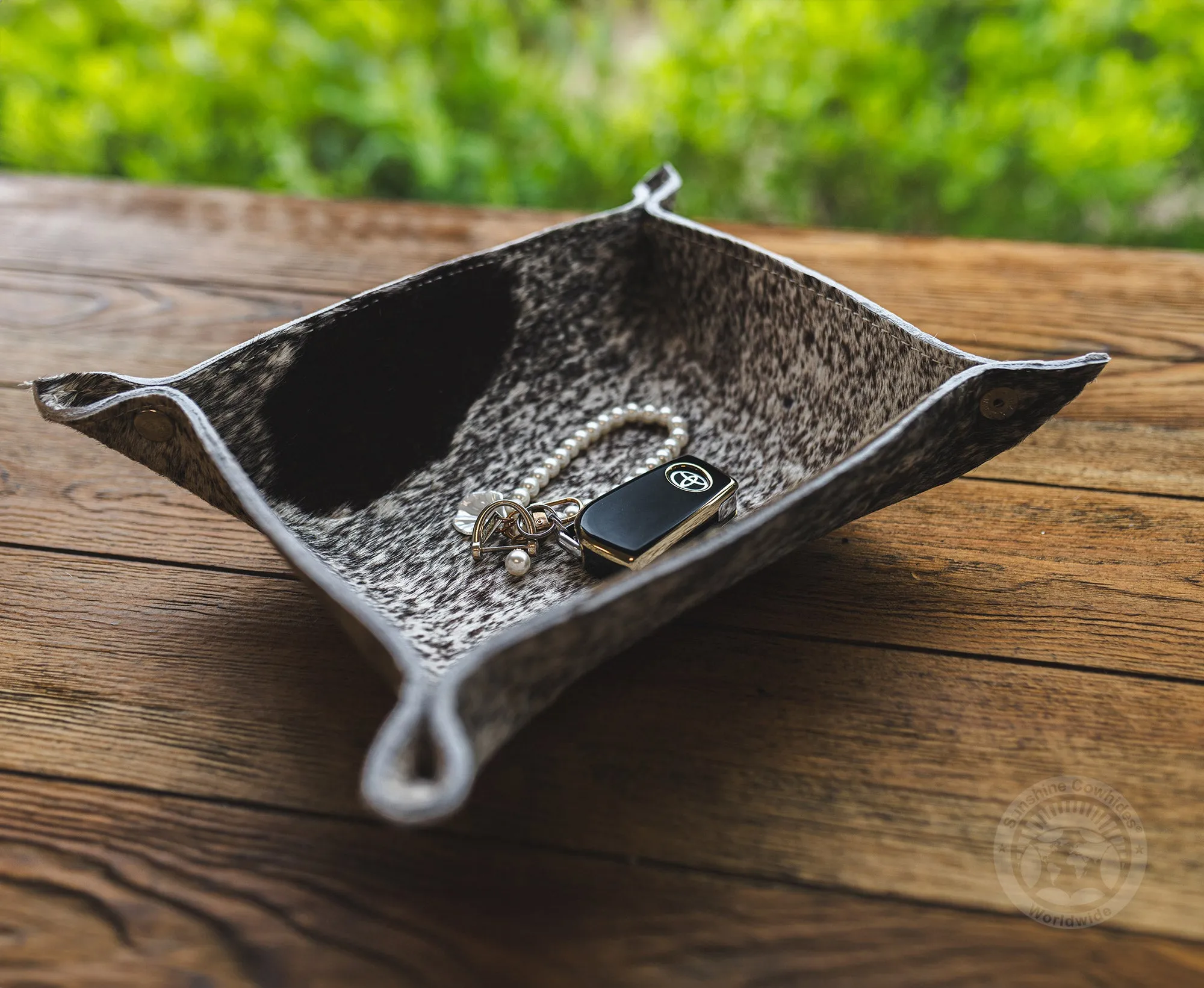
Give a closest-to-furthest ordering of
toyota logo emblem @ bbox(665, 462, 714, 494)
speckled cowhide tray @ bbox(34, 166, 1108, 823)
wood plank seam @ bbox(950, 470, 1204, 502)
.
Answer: speckled cowhide tray @ bbox(34, 166, 1108, 823) < toyota logo emblem @ bbox(665, 462, 714, 494) < wood plank seam @ bbox(950, 470, 1204, 502)

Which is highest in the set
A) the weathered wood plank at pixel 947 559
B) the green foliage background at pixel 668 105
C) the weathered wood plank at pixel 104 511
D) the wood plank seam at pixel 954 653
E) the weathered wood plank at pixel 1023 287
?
the green foliage background at pixel 668 105

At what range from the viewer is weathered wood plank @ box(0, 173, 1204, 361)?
109 centimetres

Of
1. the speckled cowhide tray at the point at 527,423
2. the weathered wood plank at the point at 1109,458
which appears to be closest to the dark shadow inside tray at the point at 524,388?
the speckled cowhide tray at the point at 527,423

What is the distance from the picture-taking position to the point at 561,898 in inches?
21.5

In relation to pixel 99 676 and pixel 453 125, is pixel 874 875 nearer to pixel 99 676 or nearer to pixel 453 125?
pixel 99 676

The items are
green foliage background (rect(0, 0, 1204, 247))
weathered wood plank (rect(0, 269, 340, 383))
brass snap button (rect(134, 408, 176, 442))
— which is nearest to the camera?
brass snap button (rect(134, 408, 176, 442))

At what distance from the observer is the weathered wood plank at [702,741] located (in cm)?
57

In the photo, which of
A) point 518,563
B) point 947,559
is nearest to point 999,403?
point 947,559

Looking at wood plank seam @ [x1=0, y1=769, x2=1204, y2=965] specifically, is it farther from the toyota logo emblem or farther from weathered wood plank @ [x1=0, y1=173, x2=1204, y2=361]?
weathered wood plank @ [x1=0, y1=173, x2=1204, y2=361]

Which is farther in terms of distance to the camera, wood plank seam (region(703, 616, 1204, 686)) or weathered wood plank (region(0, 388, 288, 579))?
weathered wood plank (region(0, 388, 288, 579))

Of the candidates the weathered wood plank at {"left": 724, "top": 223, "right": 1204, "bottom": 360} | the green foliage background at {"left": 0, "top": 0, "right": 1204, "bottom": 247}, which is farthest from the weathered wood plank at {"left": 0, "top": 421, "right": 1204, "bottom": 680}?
the green foliage background at {"left": 0, "top": 0, "right": 1204, "bottom": 247}

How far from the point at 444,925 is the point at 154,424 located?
0.39m

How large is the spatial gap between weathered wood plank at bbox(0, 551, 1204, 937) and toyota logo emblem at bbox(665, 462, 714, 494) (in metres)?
0.11

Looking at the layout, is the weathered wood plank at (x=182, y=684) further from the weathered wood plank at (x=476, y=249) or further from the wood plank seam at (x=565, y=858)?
the weathered wood plank at (x=476, y=249)
